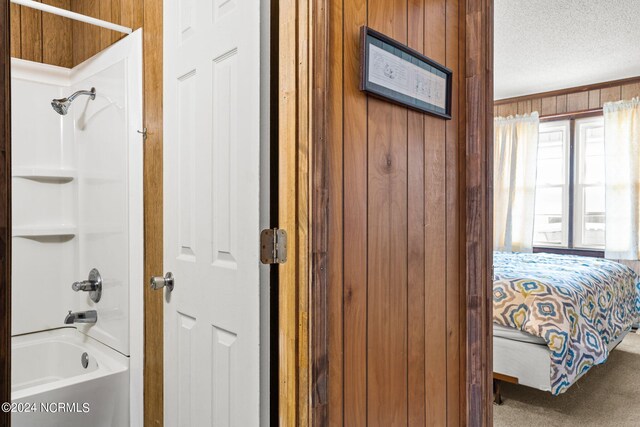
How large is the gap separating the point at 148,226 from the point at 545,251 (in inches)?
192

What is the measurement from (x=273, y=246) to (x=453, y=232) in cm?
76

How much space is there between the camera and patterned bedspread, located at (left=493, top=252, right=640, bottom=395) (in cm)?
247

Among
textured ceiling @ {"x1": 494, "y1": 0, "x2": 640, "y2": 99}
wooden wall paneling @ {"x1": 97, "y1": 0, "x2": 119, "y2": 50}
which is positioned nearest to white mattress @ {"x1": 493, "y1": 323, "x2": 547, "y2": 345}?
textured ceiling @ {"x1": 494, "y1": 0, "x2": 640, "y2": 99}

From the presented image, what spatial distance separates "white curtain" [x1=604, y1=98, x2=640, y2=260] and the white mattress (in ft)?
9.84

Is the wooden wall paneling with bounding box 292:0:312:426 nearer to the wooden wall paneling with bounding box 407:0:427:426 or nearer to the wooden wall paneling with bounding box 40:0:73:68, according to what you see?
the wooden wall paneling with bounding box 407:0:427:426

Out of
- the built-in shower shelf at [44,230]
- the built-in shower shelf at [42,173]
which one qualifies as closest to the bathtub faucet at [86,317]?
the built-in shower shelf at [44,230]

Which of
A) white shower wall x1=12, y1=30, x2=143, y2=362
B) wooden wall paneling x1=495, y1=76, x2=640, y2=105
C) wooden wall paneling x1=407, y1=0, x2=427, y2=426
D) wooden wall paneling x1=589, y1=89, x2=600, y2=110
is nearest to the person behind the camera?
wooden wall paneling x1=407, y1=0, x2=427, y2=426

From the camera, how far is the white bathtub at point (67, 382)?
175 cm

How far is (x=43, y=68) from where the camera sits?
2418 mm

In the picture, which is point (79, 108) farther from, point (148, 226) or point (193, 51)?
point (193, 51)

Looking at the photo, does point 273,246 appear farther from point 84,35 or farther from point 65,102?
point 84,35

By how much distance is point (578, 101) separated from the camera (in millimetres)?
5160

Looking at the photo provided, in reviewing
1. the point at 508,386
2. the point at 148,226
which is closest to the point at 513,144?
the point at 508,386

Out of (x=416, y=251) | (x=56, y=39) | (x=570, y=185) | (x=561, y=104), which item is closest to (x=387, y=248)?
(x=416, y=251)
